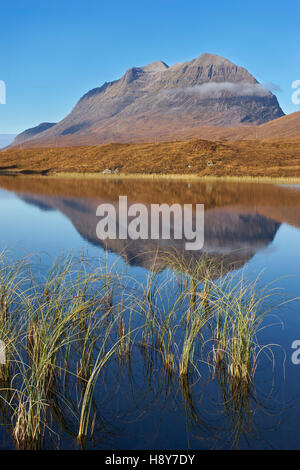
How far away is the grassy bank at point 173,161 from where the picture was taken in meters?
59.8

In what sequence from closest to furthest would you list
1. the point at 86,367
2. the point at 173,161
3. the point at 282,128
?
the point at 86,367, the point at 173,161, the point at 282,128

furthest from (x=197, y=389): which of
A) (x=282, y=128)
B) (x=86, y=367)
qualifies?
(x=282, y=128)

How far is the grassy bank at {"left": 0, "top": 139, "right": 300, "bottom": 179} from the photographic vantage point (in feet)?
196

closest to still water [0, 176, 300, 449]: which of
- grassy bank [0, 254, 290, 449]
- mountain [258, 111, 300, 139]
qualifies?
grassy bank [0, 254, 290, 449]

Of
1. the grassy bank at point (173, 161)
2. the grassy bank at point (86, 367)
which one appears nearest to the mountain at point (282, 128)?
the grassy bank at point (173, 161)

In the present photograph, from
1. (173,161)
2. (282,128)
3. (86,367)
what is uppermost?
(282,128)

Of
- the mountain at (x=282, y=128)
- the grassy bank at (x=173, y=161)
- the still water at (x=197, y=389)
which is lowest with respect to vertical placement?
the still water at (x=197, y=389)

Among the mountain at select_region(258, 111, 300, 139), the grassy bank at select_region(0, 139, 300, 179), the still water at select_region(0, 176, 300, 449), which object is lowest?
the still water at select_region(0, 176, 300, 449)

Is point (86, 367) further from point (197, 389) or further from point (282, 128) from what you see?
point (282, 128)

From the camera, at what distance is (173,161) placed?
70000 millimetres

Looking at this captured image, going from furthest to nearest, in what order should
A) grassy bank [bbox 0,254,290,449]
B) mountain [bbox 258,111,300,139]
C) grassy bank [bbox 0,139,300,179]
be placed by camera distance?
1. mountain [bbox 258,111,300,139]
2. grassy bank [bbox 0,139,300,179]
3. grassy bank [bbox 0,254,290,449]

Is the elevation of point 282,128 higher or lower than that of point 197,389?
higher

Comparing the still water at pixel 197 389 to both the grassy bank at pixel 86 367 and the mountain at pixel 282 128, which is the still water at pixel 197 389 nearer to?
the grassy bank at pixel 86 367

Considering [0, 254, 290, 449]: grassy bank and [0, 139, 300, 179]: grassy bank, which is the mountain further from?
[0, 254, 290, 449]: grassy bank
